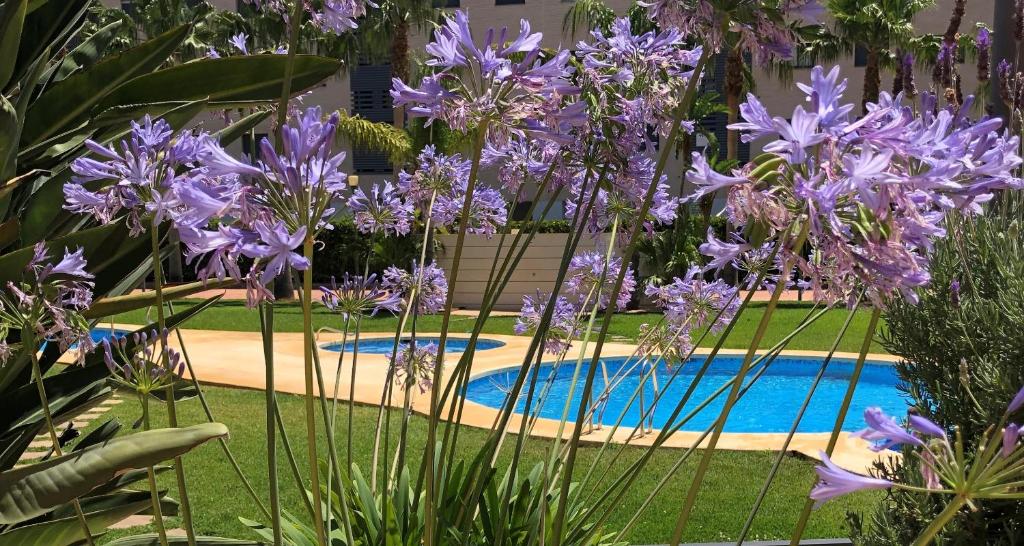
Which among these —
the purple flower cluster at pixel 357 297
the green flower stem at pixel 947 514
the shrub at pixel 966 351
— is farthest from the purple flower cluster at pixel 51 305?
the shrub at pixel 966 351

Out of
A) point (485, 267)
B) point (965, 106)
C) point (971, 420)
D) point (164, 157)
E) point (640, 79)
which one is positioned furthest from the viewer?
point (485, 267)

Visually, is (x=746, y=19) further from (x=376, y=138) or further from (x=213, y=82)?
(x=376, y=138)

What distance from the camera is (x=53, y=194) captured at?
204cm

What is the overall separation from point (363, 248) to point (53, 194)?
773 inches

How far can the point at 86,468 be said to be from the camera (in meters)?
1.17

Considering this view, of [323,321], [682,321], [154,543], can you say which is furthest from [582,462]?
[323,321]

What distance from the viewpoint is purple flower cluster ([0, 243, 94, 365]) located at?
1.41m

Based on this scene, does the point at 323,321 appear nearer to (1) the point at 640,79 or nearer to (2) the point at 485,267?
(2) the point at 485,267

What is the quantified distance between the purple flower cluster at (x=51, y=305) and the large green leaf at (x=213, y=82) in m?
0.48

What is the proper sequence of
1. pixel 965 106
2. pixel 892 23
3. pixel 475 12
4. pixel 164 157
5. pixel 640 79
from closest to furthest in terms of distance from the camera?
pixel 965 106, pixel 164 157, pixel 640 79, pixel 892 23, pixel 475 12

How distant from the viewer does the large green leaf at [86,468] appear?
1.12 metres

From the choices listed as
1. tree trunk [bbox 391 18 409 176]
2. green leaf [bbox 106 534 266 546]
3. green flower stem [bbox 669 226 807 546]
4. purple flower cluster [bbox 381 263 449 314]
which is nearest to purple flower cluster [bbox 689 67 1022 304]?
green flower stem [bbox 669 226 807 546]

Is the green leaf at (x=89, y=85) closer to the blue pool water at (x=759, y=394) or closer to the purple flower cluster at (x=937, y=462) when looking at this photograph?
the purple flower cluster at (x=937, y=462)

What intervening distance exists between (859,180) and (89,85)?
170cm
